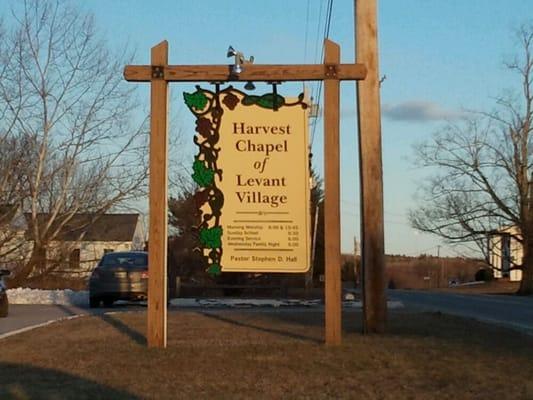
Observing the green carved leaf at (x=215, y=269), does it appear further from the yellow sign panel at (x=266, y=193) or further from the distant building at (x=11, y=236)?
the distant building at (x=11, y=236)

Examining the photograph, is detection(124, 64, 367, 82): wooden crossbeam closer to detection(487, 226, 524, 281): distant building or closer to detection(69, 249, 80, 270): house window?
detection(69, 249, 80, 270): house window

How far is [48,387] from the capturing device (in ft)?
29.5

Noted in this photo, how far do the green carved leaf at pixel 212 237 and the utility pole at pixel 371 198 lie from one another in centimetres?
231

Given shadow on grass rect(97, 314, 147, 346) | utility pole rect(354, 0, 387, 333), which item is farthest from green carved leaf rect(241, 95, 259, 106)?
shadow on grass rect(97, 314, 147, 346)

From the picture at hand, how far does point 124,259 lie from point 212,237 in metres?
10.9

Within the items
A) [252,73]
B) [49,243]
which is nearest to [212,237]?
[252,73]

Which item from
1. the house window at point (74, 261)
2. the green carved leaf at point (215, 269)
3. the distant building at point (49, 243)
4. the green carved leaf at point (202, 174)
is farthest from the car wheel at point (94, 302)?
the house window at point (74, 261)

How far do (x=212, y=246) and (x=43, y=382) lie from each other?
3.56 metres

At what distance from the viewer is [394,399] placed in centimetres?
817

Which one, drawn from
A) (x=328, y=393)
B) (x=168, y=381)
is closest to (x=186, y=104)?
(x=168, y=381)

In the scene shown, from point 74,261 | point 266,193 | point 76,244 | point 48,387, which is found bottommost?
point 48,387

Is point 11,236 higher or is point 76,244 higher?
point 11,236

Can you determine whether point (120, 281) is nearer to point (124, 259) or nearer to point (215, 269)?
point (124, 259)

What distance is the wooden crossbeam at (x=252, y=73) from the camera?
Result: 11992 millimetres
